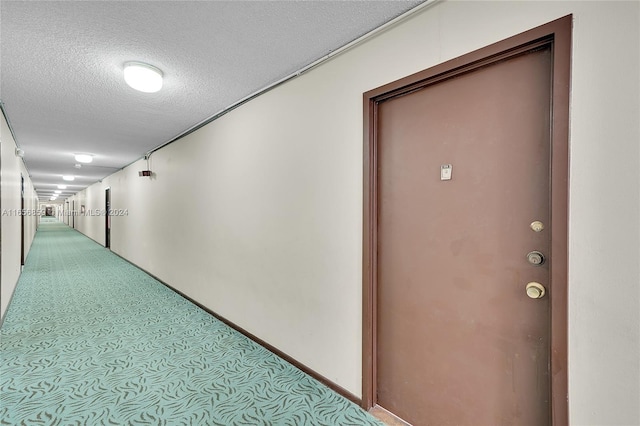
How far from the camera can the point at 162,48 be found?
6.87ft

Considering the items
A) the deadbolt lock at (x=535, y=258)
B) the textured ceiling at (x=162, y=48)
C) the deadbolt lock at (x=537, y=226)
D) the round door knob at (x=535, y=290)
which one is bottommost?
the round door knob at (x=535, y=290)

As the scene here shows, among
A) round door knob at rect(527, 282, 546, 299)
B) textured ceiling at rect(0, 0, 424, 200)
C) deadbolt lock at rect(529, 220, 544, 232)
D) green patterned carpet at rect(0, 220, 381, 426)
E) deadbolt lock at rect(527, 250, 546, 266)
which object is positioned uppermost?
textured ceiling at rect(0, 0, 424, 200)

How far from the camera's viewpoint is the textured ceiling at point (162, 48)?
170cm

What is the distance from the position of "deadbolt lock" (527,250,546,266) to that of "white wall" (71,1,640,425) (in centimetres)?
12

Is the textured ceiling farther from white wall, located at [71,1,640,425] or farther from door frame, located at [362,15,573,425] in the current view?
door frame, located at [362,15,573,425]

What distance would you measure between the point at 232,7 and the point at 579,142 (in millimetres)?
1936

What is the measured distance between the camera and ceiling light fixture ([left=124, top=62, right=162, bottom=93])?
7.51ft

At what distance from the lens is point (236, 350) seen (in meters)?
2.80

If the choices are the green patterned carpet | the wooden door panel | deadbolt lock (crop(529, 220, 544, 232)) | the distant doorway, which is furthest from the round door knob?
the distant doorway

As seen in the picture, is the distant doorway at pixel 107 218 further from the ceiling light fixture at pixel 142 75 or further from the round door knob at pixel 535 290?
the round door knob at pixel 535 290

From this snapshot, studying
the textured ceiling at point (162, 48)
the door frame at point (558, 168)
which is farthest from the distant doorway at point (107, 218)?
the door frame at point (558, 168)

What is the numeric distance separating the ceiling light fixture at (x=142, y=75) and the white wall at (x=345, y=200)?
928mm

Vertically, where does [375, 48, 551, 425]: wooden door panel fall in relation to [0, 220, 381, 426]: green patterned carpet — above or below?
above

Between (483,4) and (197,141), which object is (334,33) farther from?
(197,141)
